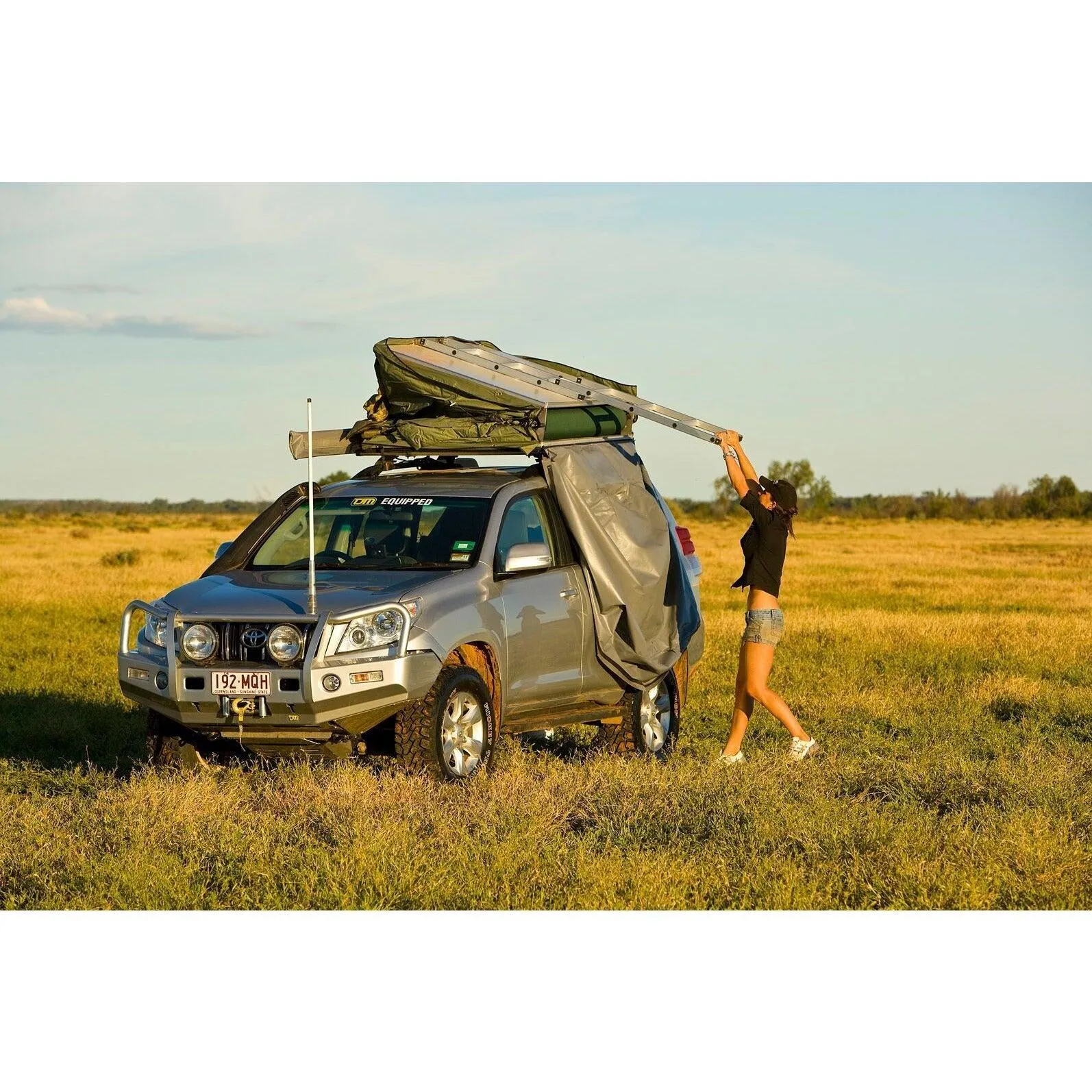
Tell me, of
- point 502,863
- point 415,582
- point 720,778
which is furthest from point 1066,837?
point 415,582

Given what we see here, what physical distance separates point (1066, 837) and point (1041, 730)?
4.61m

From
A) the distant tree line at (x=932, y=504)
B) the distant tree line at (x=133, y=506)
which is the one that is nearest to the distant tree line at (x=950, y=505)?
the distant tree line at (x=932, y=504)

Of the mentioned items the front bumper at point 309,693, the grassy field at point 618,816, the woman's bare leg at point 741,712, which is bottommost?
the grassy field at point 618,816

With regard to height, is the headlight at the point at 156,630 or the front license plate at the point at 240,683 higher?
the headlight at the point at 156,630

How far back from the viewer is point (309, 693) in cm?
855

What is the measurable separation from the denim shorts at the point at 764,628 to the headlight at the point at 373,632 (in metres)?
2.90

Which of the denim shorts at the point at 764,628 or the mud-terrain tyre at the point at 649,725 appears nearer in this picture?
the denim shorts at the point at 764,628

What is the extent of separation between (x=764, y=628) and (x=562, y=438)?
1899 mm

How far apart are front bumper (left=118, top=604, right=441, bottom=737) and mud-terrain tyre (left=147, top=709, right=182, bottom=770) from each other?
0.43m

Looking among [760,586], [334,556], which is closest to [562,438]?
[760,586]

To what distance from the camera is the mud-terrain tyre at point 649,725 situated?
10.9m

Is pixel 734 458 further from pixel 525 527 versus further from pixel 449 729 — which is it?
pixel 449 729

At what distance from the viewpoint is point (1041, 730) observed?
12102mm

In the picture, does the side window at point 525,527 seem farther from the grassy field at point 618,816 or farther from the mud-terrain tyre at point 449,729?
the grassy field at point 618,816
